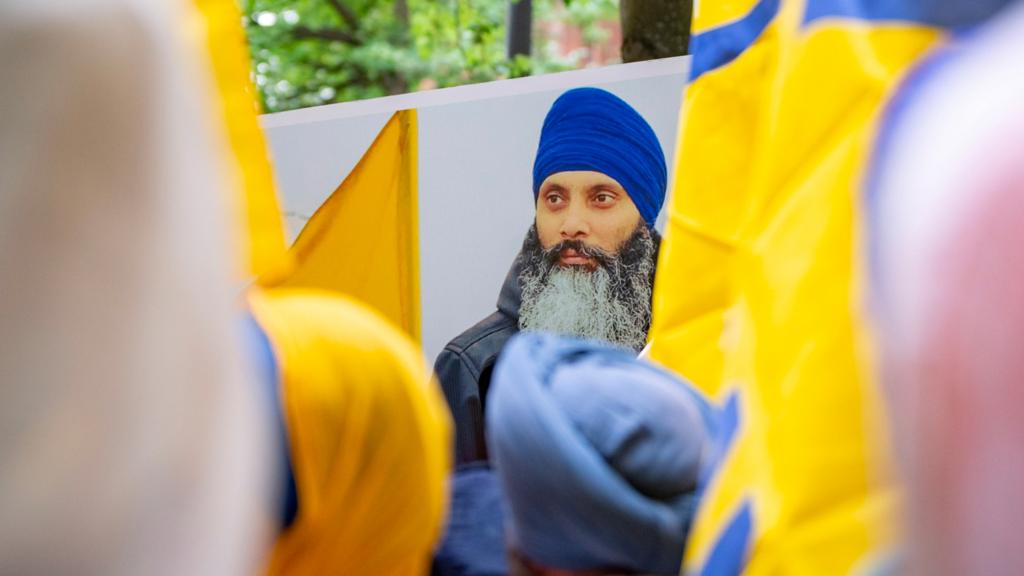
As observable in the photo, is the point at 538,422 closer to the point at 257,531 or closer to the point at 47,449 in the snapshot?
the point at 257,531

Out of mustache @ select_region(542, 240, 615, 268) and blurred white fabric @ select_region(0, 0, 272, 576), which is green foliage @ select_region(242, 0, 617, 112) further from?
blurred white fabric @ select_region(0, 0, 272, 576)

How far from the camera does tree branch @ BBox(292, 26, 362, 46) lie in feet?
26.7

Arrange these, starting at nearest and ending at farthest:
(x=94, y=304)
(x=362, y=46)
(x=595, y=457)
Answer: (x=94, y=304) < (x=595, y=457) < (x=362, y=46)

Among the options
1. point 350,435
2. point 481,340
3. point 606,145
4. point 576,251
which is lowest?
point 481,340

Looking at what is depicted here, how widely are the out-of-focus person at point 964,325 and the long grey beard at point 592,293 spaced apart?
3046mm

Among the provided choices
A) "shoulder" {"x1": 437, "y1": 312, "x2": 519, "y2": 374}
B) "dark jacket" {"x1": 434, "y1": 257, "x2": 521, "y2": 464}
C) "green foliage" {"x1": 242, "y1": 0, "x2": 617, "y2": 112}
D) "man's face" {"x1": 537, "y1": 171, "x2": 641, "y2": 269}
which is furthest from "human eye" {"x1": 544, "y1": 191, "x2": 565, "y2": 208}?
"green foliage" {"x1": 242, "y1": 0, "x2": 617, "y2": 112}

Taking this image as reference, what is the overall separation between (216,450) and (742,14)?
37.5 inches

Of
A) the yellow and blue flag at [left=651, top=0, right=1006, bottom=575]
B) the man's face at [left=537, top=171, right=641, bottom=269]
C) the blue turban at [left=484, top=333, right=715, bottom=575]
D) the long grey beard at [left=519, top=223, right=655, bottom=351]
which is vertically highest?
the yellow and blue flag at [left=651, top=0, right=1006, bottom=575]

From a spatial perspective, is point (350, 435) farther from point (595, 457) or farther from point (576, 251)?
point (576, 251)

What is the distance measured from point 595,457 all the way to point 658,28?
9.40 ft

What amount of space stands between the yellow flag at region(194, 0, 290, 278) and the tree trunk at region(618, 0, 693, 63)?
2927 mm

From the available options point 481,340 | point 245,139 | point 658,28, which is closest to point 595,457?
point 245,139

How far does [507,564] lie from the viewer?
1.44 m

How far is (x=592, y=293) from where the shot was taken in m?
3.82
